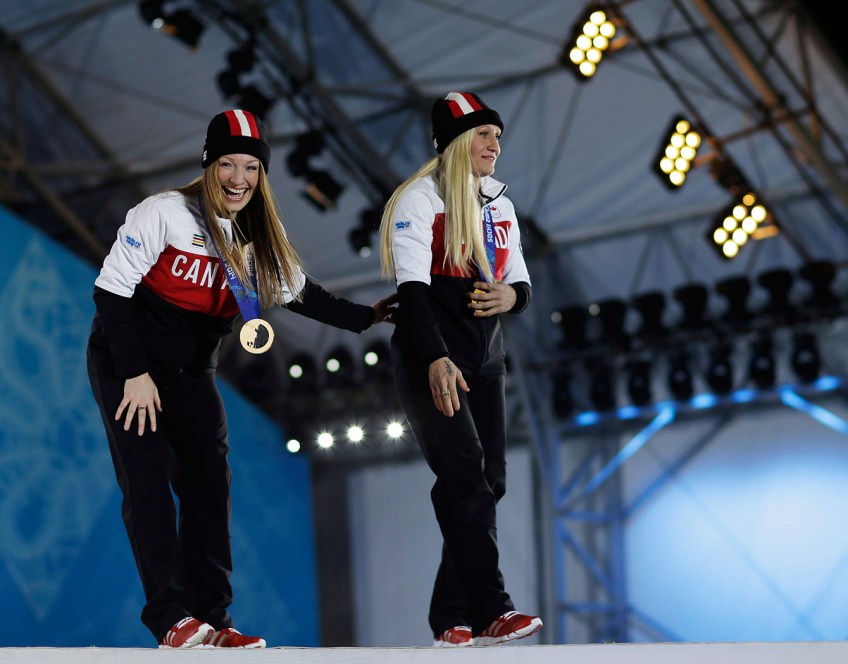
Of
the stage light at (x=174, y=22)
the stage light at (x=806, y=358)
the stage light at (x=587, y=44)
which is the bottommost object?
the stage light at (x=806, y=358)

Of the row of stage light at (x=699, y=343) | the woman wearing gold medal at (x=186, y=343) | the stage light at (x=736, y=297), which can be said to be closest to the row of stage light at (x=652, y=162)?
the stage light at (x=736, y=297)

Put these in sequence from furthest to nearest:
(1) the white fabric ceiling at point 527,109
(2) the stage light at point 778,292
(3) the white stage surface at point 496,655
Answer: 1. (2) the stage light at point 778,292
2. (1) the white fabric ceiling at point 527,109
3. (3) the white stage surface at point 496,655

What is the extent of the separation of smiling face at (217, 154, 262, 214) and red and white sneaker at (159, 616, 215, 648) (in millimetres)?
903

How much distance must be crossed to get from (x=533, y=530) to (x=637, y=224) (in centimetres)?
260

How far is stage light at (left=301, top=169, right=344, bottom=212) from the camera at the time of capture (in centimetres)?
780

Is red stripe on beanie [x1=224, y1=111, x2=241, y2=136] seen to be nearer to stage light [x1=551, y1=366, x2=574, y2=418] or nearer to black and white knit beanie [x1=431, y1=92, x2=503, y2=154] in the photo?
black and white knit beanie [x1=431, y1=92, x2=503, y2=154]

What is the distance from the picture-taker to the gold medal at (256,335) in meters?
2.57

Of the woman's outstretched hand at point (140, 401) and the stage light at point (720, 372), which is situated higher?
the stage light at point (720, 372)

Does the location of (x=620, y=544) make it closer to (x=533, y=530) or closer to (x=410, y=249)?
(x=533, y=530)

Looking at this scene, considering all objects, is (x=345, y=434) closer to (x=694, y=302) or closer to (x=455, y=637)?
(x=694, y=302)

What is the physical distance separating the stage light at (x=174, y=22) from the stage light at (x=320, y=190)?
1.18m

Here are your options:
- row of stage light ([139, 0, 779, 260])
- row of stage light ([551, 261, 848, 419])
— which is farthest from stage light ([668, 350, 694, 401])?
row of stage light ([139, 0, 779, 260])

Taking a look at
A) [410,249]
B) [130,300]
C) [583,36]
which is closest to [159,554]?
[130,300]

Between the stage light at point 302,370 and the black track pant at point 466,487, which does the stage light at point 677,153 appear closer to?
the stage light at point 302,370
